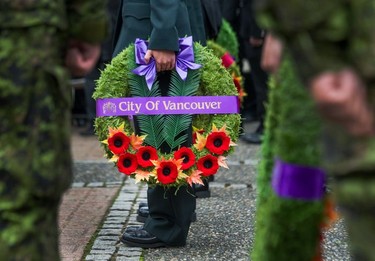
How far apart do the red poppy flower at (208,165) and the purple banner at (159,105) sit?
26 centimetres

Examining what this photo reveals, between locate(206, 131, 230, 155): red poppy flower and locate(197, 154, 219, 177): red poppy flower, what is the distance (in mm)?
46

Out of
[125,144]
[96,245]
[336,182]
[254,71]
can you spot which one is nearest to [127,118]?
[125,144]

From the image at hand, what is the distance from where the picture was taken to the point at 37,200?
2914mm

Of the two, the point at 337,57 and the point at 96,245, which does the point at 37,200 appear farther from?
the point at 96,245

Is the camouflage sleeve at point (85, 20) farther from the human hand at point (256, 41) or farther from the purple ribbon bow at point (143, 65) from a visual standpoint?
the human hand at point (256, 41)

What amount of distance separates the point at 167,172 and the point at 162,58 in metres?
0.62

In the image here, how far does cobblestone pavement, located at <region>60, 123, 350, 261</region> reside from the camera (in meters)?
5.05

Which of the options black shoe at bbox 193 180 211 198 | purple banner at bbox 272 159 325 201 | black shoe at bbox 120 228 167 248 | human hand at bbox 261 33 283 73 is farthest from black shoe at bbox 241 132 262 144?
human hand at bbox 261 33 283 73

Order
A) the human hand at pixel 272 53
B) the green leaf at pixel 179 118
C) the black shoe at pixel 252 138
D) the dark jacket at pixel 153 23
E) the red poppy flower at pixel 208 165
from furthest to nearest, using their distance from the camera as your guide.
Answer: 1. the black shoe at pixel 252 138
2. the red poppy flower at pixel 208 165
3. the green leaf at pixel 179 118
4. the dark jacket at pixel 153 23
5. the human hand at pixel 272 53

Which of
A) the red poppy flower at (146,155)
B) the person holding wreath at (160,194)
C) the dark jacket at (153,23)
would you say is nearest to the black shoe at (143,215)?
the person holding wreath at (160,194)

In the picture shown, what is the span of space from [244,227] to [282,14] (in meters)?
3.26

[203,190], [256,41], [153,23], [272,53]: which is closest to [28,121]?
[272,53]

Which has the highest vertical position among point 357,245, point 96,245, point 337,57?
point 337,57

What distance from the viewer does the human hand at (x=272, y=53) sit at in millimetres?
2818
